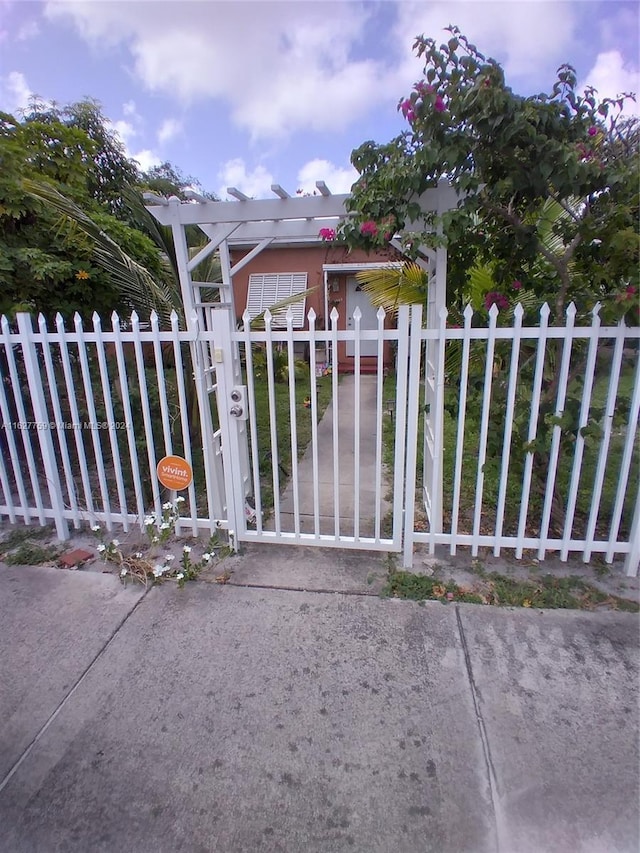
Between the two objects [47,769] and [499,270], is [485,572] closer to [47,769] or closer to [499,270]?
[499,270]

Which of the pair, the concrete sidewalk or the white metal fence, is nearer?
the concrete sidewalk

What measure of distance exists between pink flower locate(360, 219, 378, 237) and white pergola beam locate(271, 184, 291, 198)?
0.66 metres

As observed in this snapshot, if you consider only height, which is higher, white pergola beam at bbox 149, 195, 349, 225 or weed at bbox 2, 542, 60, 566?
white pergola beam at bbox 149, 195, 349, 225

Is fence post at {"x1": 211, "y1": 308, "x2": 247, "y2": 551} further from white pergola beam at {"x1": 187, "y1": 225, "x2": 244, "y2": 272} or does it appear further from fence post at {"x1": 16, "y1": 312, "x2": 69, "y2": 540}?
fence post at {"x1": 16, "y1": 312, "x2": 69, "y2": 540}

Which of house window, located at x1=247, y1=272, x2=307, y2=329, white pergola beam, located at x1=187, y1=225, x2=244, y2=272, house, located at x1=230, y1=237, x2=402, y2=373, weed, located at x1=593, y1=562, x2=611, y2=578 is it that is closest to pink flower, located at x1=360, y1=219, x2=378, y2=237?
white pergola beam, located at x1=187, y1=225, x2=244, y2=272

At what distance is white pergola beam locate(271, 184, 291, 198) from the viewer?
2.94m

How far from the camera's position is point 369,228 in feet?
8.96

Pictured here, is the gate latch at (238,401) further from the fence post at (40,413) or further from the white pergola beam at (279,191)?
the fence post at (40,413)

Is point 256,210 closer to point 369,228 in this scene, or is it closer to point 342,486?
point 369,228

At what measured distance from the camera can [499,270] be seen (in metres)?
3.23

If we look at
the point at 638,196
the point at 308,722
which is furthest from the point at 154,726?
the point at 638,196

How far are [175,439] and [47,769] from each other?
3.38 metres

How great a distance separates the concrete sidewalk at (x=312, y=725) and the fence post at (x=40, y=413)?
0.76 metres

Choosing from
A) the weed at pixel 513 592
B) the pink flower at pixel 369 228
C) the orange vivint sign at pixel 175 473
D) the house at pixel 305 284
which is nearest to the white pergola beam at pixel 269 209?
the pink flower at pixel 369 228
